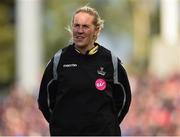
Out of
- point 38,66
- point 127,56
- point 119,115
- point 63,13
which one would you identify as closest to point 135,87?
point 38,66

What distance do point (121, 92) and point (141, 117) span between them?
26.6ft

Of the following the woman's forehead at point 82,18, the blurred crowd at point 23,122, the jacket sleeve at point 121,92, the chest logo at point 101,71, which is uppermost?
the woman's forehead at point 82,18

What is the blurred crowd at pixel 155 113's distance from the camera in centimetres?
1442

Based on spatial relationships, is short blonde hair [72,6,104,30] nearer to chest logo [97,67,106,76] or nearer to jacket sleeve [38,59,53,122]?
chest logo [97,67,106,76]

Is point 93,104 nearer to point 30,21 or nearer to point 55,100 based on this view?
point 55,100

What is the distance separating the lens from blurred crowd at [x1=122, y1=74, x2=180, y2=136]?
14422mm

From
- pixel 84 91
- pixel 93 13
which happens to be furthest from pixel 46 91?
→ pixel 93 13

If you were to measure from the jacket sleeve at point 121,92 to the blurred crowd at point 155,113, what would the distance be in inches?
224

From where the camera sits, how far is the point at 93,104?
752cm

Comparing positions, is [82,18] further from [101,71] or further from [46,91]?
[46,91]

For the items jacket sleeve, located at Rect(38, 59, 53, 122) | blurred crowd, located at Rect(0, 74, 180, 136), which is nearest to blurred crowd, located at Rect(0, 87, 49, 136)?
blurred crowd, located at Rect(0, 74, 180, 136)

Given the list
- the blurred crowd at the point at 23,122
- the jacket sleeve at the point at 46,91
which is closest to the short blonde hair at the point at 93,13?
the jacket sleeve at the point at 46,91

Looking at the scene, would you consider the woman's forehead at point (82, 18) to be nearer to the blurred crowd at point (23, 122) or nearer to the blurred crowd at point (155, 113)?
the blurred crowd at point (155, 113)

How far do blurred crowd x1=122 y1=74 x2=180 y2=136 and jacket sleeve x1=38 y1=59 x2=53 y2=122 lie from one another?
5836mm
